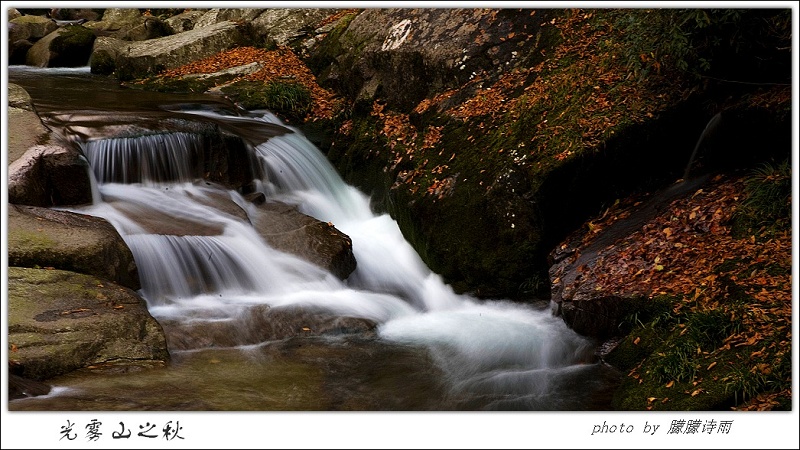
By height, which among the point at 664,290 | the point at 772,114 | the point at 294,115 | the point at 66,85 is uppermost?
the point at 66,85

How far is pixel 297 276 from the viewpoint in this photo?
815cm

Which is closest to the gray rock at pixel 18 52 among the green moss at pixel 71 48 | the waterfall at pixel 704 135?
the green moss at pixel 71 48

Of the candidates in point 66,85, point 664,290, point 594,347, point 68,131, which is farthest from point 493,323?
point 66,85

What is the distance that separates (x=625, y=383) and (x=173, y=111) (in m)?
7.87

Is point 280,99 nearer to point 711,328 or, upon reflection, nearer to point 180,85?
point 180,85

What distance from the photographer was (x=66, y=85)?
12914 millimetres

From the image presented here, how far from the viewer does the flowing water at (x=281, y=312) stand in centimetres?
579

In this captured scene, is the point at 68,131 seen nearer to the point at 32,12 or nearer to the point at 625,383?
the point at 625,383

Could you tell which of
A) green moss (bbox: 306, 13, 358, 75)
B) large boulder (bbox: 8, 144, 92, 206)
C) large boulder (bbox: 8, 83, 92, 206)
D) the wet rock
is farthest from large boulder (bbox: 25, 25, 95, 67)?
the wet rock

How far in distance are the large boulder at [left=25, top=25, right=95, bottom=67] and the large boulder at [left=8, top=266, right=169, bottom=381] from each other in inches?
449

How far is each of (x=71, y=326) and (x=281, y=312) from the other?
2.10 meters

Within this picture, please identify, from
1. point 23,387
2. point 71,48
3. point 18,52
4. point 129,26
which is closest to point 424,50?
point 23,387

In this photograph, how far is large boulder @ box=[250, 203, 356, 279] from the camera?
8461 millimetres

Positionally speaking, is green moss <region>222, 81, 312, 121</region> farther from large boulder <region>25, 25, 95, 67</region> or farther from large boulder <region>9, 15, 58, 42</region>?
Answer: large boulder <region>9, 15, 58, 42</region>
